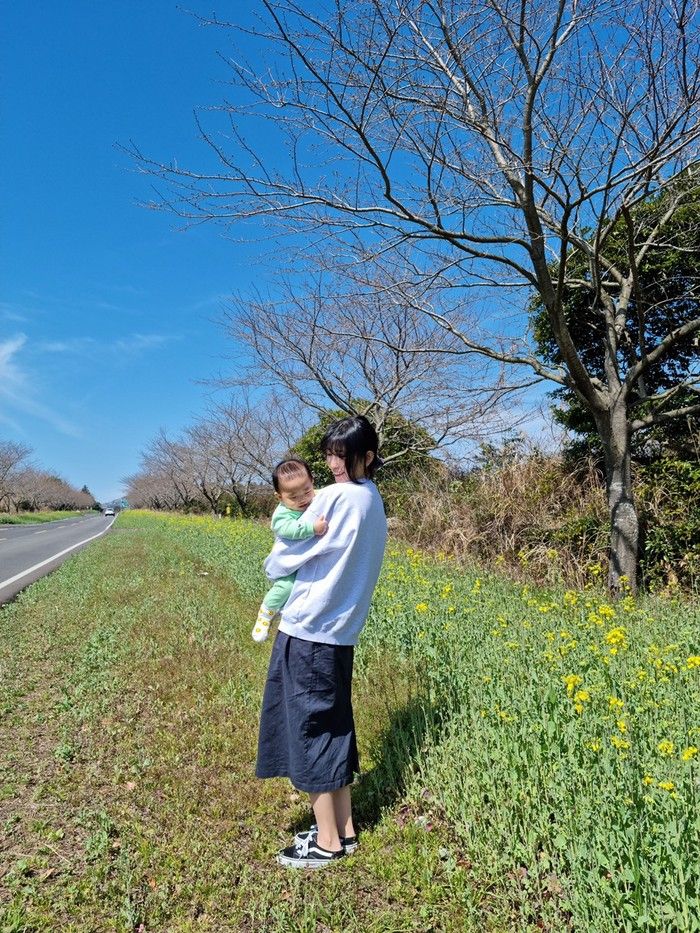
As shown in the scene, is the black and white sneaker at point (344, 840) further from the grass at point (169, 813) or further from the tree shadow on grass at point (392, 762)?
the tree shadow on grass at point (392, 762)

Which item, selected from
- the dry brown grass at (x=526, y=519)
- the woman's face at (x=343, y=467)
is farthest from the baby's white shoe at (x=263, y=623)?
the dry brown grass at (x=526, y=519)

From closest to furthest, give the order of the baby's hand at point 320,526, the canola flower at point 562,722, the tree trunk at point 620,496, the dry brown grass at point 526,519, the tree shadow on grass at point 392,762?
the canola flower at point 562,722 < the baby's hand at point 320,526 < the tree shadow on grass at point 392,762 < the tree trunk at point 620,496 < the dry brown grass at point 526,519

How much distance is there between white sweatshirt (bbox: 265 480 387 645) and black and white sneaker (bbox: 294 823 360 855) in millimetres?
842

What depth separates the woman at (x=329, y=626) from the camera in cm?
244

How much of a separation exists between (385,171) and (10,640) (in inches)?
223

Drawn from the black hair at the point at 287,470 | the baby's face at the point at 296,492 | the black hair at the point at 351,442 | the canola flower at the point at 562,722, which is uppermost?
the black hair at the point at 351,442

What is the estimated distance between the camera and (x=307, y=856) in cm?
251

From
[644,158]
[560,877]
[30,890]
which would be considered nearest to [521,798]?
[560,877]

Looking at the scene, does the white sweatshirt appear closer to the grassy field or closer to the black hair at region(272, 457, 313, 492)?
the black hair at region(272, 457, 313, 492)

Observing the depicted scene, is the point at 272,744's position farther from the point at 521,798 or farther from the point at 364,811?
the point at 521,798

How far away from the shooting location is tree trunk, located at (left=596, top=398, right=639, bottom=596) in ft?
21.7

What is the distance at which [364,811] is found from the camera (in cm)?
290

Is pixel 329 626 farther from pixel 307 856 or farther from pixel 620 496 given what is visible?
pixel 620 496

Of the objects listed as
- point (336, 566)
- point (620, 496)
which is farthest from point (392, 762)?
point (620, 496)
